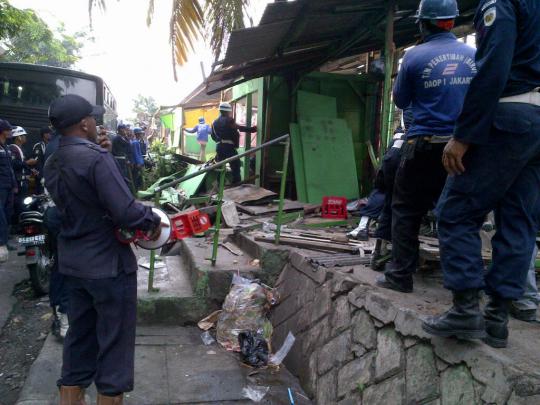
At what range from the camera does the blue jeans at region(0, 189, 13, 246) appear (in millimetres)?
5992

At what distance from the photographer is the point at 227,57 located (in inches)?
266

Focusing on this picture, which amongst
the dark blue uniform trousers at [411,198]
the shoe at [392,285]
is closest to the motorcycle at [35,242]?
the shoe at [392,285]

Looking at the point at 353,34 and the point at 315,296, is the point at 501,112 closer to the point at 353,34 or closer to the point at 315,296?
the point at 315,296

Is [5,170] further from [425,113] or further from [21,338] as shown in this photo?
[425,113]

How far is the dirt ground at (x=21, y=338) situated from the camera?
3.52m

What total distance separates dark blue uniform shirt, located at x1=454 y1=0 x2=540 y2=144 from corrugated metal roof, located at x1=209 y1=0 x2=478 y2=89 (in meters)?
3.60

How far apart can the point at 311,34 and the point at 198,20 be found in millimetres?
1752

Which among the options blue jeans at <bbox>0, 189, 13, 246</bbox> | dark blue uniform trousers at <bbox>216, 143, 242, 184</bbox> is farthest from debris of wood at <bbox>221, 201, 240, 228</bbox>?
blue jeans at <bbox>0, 189, 13, 246</bbox>

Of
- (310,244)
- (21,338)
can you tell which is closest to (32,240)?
(21,338)

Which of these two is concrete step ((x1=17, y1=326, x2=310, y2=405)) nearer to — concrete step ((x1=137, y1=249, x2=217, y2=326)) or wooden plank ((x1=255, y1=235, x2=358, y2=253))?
concrete step ((x1=137, y1=249, x2=217, y2=326))

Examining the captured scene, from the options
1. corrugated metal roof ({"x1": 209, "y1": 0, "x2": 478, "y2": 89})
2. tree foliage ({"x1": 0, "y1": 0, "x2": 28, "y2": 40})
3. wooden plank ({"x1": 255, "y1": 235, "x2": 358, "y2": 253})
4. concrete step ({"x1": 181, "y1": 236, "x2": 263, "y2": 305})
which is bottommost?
concrete step ({"x1": 181, "y1": 236, "x2": 263, "y2": 305})

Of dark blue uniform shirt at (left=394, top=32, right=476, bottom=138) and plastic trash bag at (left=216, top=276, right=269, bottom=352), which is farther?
plastic trash bag at (left=216, top=276, right=269, bottom=352)

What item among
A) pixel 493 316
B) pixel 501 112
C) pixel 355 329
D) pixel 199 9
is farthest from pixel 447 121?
pixel 199 9

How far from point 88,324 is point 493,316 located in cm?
219
